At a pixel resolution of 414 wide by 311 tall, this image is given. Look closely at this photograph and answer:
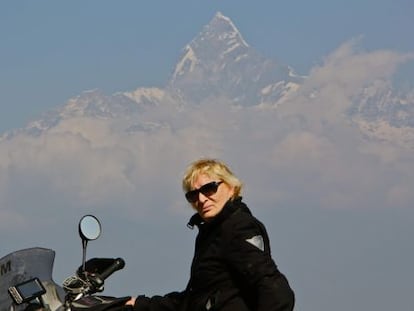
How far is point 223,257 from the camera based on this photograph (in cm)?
723

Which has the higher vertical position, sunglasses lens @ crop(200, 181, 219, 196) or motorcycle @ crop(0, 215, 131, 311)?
sunglasses lens @ crop(200, 181, 219, 196)

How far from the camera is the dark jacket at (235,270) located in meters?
7.06

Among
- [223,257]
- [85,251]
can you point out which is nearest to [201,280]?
[223,257]

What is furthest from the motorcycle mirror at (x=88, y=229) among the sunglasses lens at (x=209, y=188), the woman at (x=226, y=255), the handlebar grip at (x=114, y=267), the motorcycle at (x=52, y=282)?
the sunglasses lens at (x=209, y=188)

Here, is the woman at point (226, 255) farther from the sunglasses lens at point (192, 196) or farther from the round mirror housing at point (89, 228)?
the round mirror housing at point (89, 228)

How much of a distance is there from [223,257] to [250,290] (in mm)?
250

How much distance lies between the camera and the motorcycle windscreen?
300 inches

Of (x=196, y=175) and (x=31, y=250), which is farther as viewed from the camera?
(x=31, y=250)

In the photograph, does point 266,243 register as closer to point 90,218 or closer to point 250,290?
point 250,290

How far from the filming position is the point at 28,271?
25.6ft

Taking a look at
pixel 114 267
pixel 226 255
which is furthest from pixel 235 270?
pixel 114 267

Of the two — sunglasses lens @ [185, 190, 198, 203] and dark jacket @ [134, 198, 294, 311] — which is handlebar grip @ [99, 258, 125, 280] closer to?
dark jacket @ [134, 198, 294, 311]

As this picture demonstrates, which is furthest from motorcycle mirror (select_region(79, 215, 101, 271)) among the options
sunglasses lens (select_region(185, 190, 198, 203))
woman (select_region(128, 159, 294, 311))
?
sunglasses lens (select_region(185, 190, 198, 203))

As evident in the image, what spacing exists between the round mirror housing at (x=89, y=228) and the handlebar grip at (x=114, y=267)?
0.20m
